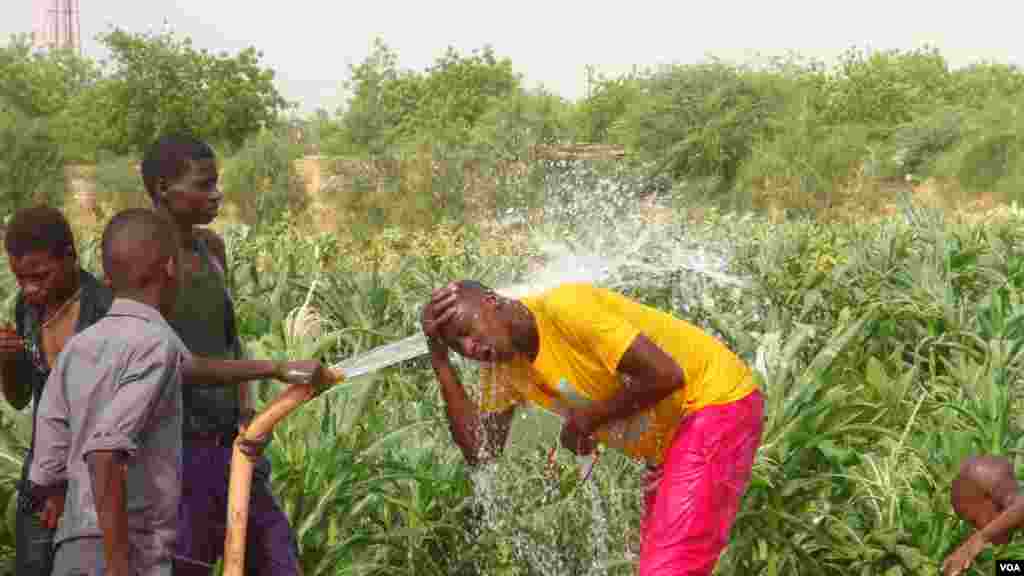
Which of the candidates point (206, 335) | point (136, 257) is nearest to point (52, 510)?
point (136, 257)

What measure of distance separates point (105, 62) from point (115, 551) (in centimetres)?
3885

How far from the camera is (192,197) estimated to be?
11.3 feet

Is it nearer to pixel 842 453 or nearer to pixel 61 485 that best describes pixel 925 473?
pixel 842 453

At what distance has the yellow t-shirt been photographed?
10.6 feet

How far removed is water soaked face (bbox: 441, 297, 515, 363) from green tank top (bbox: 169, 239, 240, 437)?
23.6 inches

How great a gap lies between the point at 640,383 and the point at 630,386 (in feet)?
0.09

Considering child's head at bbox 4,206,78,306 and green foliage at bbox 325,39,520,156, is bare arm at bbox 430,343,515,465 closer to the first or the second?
child's head at bbox 4,206,78,306

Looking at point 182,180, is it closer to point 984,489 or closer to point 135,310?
point 135,310

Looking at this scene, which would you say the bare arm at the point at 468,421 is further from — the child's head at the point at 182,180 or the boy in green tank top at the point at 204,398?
the child's head at the point at 182,180

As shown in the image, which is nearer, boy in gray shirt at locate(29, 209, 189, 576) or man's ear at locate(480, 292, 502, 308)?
boy in gray shirt at locate(29, 209, 189, 576)

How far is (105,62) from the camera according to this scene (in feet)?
129

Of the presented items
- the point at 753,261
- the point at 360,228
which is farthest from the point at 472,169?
the point at 753,261

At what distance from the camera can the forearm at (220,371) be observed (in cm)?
307

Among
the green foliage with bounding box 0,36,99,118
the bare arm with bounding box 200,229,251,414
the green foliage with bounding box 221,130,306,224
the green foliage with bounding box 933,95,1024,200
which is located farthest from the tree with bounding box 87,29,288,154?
the bare arm with bounding box 200,229,251,414
